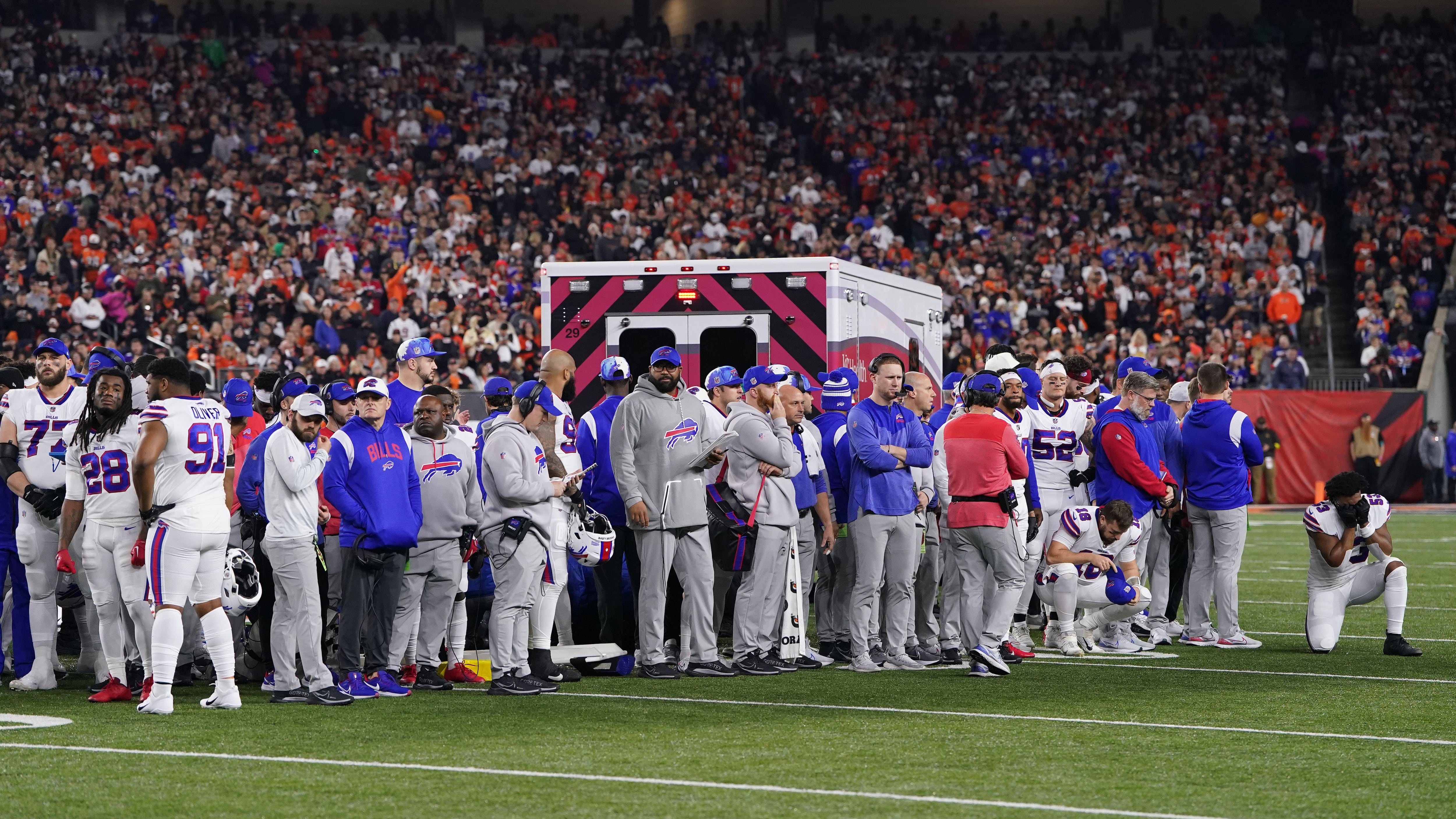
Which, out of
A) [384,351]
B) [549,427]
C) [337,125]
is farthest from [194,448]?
[337,125]

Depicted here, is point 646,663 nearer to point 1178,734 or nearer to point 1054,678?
point 1054,678

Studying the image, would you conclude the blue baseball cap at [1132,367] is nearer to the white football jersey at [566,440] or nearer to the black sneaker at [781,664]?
the black sneaker at [781,664]

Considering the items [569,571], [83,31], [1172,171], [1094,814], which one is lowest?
[1094,814]

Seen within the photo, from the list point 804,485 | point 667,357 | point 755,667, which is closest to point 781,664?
point 755,667

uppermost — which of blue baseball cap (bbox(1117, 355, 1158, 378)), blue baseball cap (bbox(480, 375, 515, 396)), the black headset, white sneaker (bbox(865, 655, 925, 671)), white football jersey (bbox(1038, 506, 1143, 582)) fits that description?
blue baseball cap (bbox(1117, 355, 1158, 378))

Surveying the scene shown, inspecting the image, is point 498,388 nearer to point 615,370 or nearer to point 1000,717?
point 615,370

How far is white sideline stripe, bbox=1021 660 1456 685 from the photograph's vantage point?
10609 millimetres

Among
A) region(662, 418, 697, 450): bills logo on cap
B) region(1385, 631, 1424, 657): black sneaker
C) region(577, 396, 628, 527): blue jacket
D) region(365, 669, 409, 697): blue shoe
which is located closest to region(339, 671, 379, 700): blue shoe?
region(365, 669, 409, 697): blue shoe

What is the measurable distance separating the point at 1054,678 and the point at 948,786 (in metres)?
3.89

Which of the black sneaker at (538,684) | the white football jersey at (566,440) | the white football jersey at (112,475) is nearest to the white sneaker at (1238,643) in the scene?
the white football jersey at (566,440)

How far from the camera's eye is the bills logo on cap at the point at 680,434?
1088cm

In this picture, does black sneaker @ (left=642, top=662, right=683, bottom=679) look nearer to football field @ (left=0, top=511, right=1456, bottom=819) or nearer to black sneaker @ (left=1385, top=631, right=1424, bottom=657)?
football field @ (left=0, top=511, right=1456, bottom=819)

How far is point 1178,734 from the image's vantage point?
845 centimetres

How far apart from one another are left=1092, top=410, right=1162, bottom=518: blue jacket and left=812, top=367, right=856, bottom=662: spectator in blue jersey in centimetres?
186
